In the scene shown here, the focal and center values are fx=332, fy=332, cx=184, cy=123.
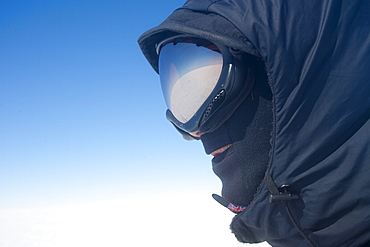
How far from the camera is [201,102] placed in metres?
1.32

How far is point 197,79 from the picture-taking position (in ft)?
4.35

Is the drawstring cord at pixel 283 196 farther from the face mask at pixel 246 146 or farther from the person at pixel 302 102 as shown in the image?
the face mask at pixel 246 146

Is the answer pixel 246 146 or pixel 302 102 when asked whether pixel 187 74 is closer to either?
pixel 246 146

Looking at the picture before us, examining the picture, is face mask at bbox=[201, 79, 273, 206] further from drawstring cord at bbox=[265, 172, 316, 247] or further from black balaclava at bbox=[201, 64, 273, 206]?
drawstring cord at bbox=[265, 172, 316, 247]

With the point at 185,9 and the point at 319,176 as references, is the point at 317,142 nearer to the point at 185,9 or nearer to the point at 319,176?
the point at 319,176

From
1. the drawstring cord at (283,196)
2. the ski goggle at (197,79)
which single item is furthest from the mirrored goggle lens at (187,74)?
the drawstring cord at (283,196)

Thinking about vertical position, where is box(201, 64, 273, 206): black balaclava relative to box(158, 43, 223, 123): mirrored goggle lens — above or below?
below

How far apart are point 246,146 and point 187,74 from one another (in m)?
0.38

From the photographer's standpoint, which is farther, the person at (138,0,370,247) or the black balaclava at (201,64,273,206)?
the black balaclava at (201,64,273,206)

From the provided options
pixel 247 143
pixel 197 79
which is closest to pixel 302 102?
pixel 247 143

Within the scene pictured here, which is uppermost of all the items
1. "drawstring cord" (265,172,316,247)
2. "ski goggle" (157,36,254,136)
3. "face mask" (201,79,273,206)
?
"ski goggle" (157,36,254,136)

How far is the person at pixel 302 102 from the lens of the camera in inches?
41.4

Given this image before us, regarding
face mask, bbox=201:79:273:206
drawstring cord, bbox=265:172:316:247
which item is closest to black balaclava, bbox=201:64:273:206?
face mask, bbox=201:79:273:206

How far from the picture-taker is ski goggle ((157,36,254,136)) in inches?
48.7
